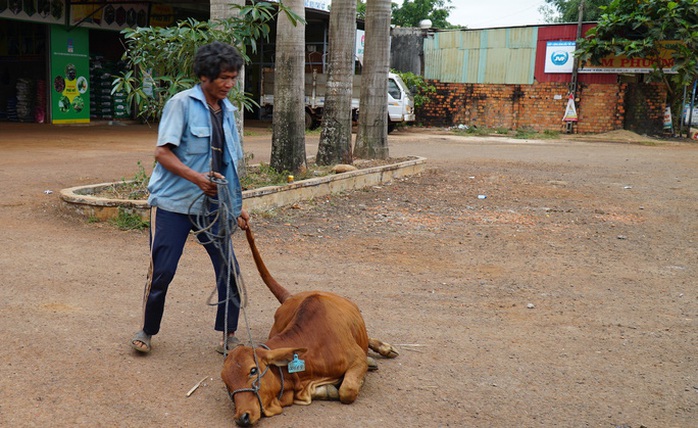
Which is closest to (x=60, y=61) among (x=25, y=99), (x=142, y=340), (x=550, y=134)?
(x=25, y=99)

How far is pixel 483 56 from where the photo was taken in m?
27.3

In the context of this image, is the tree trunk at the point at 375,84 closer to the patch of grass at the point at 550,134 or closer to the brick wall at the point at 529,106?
the patch of grass at the point at 550,134

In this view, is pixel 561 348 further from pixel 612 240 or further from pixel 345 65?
pixel 345 65

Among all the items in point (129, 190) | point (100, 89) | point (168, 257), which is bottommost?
point (129, 190)

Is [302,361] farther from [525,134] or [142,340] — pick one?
[525,134]

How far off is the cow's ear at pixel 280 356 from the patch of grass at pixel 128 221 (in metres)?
4.38

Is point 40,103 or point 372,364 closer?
point 372,364

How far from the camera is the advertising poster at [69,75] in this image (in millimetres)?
21594

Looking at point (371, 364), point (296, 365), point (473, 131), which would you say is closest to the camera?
point (296, 365)

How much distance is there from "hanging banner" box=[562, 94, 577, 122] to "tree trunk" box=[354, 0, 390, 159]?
1454 centimetres

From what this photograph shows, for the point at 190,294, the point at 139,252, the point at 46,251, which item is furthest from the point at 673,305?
the point at 46,251

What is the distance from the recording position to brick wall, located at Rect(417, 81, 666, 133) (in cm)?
2506

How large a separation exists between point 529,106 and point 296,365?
24.8 meters

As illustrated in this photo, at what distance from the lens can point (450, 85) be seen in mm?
28375
